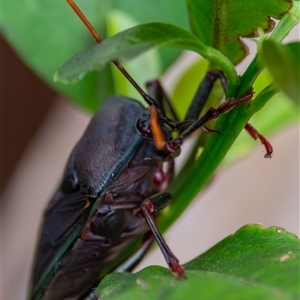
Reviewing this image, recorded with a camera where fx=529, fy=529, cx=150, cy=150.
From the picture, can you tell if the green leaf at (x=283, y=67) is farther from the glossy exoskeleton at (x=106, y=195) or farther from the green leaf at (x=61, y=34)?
the green leaf at (x=61, y=34)

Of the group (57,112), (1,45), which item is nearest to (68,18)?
(1,45)

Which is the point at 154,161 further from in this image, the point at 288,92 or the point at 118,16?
the point at 288,92

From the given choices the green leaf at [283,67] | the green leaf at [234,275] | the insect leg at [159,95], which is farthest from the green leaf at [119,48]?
the insect leg at [159,95]

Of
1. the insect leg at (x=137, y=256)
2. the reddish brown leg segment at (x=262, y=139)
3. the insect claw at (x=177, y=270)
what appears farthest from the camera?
the insect leg at (x=137, y=256)

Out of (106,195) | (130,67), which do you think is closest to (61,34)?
(130,67)

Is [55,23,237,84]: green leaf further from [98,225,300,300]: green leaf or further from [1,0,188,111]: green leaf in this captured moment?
[1,0,188,111]: green leaf

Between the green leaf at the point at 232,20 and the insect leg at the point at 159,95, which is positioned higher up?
the green leaf at the point at 232,20

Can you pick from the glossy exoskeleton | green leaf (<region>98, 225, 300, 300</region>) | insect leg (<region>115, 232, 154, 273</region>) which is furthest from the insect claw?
insect leg (<region>115, 232, 154, 273</region>)

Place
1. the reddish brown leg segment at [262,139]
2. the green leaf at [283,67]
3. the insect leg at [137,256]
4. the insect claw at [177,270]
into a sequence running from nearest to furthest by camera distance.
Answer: the green leaf at [283,67], the insect claw at [177,270], the reddish brown leg segment at [262,139], the insect leg at [137,256]
